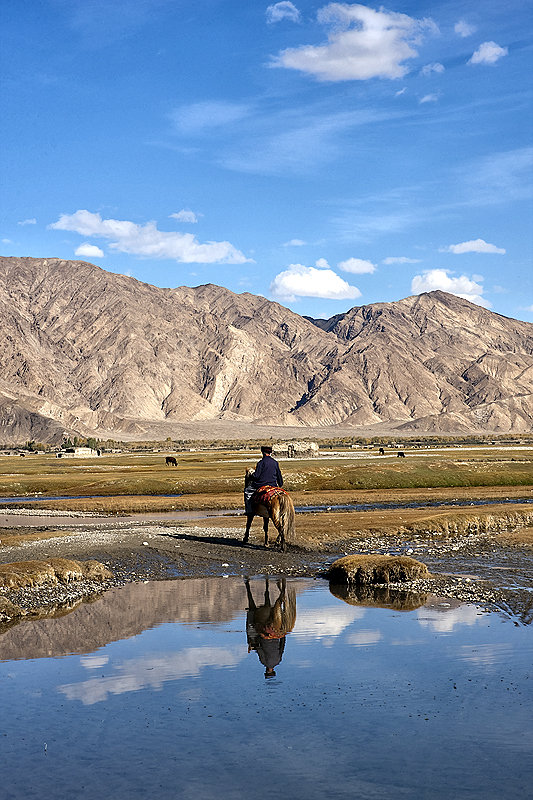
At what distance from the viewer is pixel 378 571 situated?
72.7 ft

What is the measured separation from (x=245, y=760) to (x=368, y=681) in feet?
11.7

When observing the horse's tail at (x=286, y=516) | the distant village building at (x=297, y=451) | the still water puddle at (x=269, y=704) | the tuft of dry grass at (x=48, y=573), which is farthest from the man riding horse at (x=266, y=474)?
the distant village building at (x=297, y=451)

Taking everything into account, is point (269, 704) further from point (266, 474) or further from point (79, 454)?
point (79, 454)

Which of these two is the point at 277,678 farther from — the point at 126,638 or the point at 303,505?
the point at 303,505

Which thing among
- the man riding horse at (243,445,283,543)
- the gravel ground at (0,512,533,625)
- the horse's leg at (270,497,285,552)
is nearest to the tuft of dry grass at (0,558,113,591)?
the gravel ground at (0,512,533,625)

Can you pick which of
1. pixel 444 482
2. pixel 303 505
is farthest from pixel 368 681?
pixel 444 482

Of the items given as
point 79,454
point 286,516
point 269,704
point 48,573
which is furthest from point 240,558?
point 79,454

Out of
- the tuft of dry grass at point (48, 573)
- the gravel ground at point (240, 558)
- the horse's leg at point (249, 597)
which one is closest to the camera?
the horse's leg at point (249, 597)

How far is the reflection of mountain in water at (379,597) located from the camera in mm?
19062

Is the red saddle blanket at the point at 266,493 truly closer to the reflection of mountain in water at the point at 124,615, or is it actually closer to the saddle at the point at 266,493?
the saddle at the point at 266,493

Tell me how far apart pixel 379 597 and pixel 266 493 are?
25.3 ft

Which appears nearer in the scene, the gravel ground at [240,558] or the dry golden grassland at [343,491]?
the gravel ground at [240,558]

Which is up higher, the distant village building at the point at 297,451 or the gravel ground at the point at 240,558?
the distant village building at the point at 297,451

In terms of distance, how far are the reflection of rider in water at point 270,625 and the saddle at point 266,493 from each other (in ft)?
18.6
